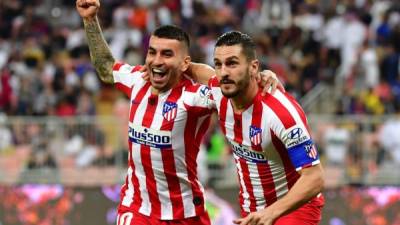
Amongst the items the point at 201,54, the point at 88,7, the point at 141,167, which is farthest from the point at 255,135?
the point at 201,54

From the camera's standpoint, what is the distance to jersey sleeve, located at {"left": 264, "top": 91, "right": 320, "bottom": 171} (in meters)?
7.66

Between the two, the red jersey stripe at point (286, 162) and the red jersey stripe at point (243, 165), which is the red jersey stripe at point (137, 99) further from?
the red jersey stripe at point (286, 162)

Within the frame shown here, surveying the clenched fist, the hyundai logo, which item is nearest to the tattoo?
the clenched fist

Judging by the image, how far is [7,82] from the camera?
18594 mm

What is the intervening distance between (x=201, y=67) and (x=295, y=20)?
1217cm

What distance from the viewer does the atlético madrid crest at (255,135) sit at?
7960mm

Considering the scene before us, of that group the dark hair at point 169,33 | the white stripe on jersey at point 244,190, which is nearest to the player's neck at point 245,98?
the white stripe on jersey at point 244,190

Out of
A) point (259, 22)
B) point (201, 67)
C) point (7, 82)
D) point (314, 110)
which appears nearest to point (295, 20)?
point (259, 22)

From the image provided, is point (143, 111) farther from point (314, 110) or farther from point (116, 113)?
point (314, 110)

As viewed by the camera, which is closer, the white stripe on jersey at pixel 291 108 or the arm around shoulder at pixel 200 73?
the white stripe on jersey at pixel 291 108

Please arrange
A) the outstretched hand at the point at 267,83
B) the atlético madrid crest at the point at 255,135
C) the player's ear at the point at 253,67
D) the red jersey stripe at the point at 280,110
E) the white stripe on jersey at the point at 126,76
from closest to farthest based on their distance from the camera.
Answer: the red jersey stripe at the point at 280,110, the player's ear at the point at 253,67, the atlético madrid crest at the point at 255,135, the outstretched hand at the point at 267,83, the white stripe on jersey at the point at 126,76

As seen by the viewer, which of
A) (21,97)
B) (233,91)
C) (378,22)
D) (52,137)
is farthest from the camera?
(378,22)

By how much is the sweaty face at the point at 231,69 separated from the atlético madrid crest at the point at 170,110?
2.93 feet

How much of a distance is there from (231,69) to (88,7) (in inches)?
74.8
